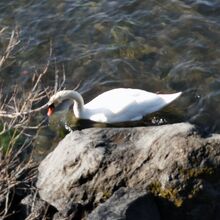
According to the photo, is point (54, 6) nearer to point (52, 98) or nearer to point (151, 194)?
point (52, 98)

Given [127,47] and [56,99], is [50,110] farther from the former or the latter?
[127,47]

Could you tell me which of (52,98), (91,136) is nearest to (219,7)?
(52,98)

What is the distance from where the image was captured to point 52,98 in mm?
8195

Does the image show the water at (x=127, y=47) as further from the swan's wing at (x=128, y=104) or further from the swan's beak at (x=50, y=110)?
the swan's beak at (x=50, y=110)

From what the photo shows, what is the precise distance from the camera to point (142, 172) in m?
6.09

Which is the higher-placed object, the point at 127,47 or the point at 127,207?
the point at 127,207

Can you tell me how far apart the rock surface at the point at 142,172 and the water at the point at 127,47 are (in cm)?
192

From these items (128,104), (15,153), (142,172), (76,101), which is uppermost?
(142,172)

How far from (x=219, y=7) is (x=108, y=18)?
1.92 metres

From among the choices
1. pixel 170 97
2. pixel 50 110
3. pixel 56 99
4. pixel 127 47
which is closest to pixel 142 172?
pixel 170 97

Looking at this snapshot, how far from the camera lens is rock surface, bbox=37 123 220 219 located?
5.88 m

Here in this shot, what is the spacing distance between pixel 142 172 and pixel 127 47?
12.8 ft

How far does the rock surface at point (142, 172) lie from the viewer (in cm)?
588

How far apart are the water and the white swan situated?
1.10ft
